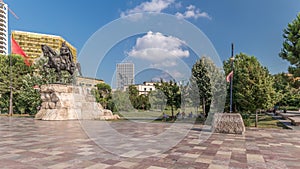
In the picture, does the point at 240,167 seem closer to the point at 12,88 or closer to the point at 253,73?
the point at 253,73

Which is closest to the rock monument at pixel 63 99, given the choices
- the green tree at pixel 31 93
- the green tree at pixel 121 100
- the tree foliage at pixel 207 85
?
the green tree at pixel 31 93

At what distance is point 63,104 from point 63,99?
0.50m

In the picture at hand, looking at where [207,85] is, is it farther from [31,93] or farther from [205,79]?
[31,93]

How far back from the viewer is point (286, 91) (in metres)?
35.7

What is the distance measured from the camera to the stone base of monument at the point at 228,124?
1148cm

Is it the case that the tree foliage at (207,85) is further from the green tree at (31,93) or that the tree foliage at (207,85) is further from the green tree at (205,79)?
the green tree at (31,93)

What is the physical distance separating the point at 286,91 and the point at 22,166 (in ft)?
139

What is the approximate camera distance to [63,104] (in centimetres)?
1894

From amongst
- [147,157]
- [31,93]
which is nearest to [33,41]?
[31,93]

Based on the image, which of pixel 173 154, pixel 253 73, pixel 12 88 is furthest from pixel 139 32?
pixel 12 88

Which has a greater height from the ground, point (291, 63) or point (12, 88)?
point (291, 63)

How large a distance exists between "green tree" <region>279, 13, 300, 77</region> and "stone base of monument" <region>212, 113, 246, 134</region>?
14670 mm

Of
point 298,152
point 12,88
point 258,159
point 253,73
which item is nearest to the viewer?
point 258,159

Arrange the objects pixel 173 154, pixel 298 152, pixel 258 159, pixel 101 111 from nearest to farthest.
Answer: pixel 258 159 < pixel 173 154 < pixel 298 152 < pixel 101 111
